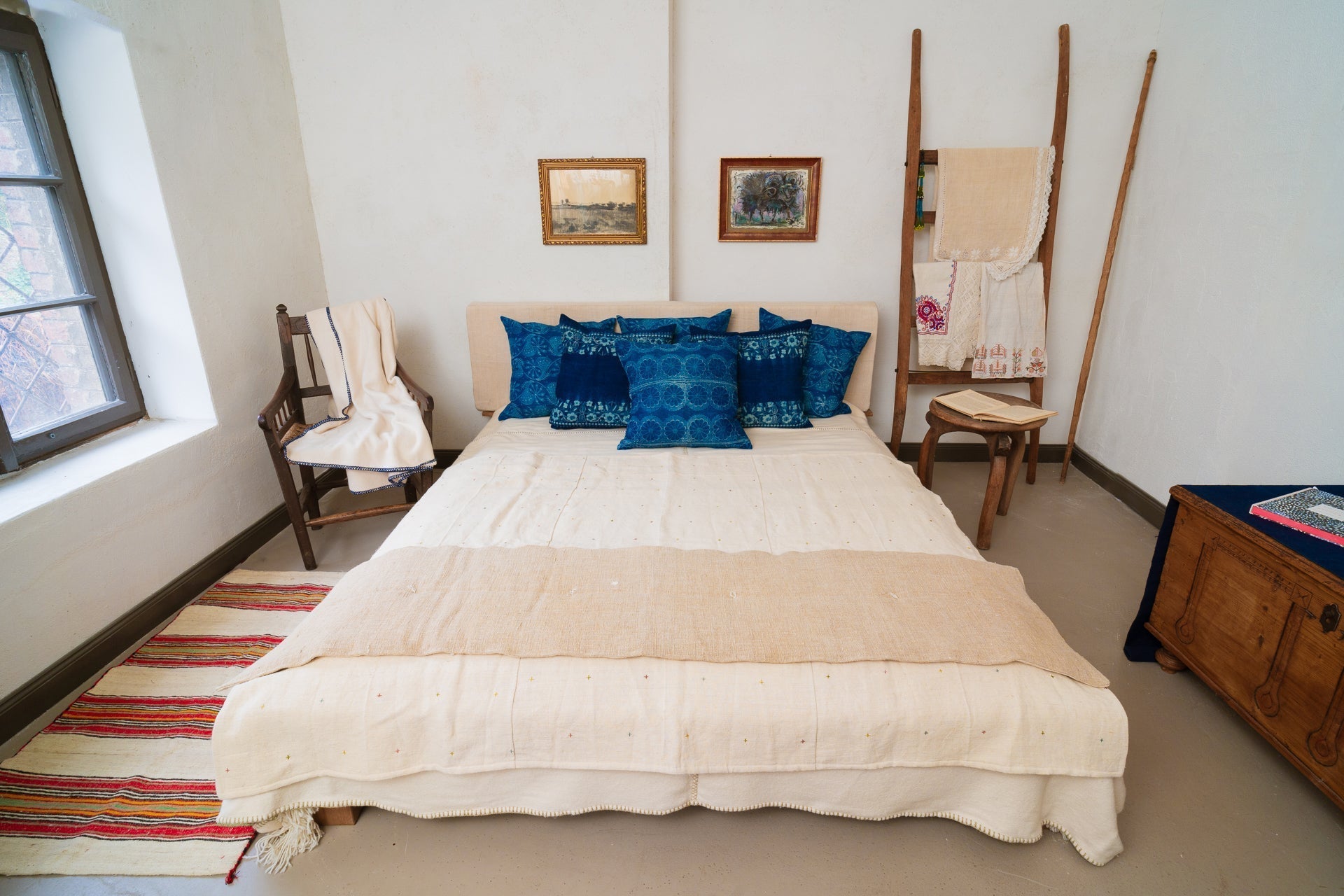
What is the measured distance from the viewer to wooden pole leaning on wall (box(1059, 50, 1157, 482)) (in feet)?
10.0

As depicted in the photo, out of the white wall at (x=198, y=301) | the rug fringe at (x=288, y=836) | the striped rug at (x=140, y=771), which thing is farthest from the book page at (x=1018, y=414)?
the white wall at (x=198, y=301)

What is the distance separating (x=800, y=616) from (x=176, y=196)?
8.79ft

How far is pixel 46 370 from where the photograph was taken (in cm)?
227

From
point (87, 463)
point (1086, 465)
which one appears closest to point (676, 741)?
point (87, 463)

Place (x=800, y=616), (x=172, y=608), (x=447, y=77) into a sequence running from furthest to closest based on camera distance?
(x=447, y=77), (x=172, y=608), (x=800, y=616)

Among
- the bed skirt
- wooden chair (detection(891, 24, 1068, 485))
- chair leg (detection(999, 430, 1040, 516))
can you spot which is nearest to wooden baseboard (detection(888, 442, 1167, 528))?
wooden chair (detection(891, 24, 1068, 485))

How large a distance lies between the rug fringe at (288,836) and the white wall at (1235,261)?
10.4 feet

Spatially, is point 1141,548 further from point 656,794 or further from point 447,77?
point 447,77

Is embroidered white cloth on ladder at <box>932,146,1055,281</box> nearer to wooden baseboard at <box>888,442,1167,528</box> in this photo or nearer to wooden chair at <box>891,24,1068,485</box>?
wooden chair at <box>891,24,1068,485</box>

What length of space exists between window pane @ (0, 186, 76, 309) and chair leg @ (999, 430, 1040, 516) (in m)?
3.62

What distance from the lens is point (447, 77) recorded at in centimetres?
307

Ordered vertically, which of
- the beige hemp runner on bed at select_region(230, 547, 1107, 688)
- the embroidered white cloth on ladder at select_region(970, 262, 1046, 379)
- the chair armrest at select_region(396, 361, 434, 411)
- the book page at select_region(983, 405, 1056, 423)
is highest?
the embroidered white cloth on ladder at select_region(970, 262, 1046, 379)

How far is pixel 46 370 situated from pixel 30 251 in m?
0.39

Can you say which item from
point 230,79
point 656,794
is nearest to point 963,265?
point 656,794
